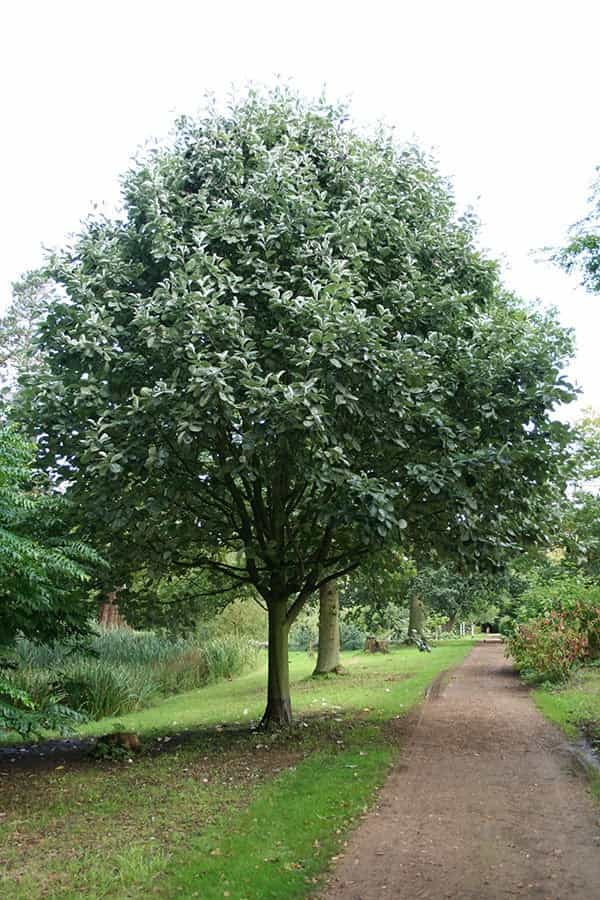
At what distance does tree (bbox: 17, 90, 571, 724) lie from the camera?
9.23 m

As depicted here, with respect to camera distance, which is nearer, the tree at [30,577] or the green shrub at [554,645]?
the tree at [30,577]

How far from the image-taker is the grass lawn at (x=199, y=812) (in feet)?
18.5

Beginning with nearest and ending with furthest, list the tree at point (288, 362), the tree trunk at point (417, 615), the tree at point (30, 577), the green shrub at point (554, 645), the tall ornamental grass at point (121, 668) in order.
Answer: the tree at point (30, 577) → the tree at point (288, 362) → the tall ornamental grass at point (121, 668) → the green shrub at point (554, 645) → the tree trunk at point (417, 615)

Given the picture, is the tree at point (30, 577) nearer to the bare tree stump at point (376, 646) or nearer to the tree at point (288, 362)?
the tree at point (288, 362)

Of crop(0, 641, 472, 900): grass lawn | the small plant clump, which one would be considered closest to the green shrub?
the small plant clump

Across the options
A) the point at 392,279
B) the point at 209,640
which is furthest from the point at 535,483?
the point at 209,640

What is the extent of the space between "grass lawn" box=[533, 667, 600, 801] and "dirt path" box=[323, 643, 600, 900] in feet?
1.51

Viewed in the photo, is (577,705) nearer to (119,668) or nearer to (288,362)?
(288,362)

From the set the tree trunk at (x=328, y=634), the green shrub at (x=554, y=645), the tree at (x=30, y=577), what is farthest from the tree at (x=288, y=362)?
the tree trunk at (x=328, y=634)

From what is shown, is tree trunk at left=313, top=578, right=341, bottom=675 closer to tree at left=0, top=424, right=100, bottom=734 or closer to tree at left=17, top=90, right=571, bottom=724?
tree at left=17, top=90, right=571, bottom=724

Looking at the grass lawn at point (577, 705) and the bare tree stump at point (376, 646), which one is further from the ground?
the bare tree stump at point (376, 646)

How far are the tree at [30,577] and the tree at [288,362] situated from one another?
749 mm

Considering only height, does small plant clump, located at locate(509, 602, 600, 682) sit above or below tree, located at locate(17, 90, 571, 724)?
below

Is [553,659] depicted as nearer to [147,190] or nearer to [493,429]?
[493,429]
